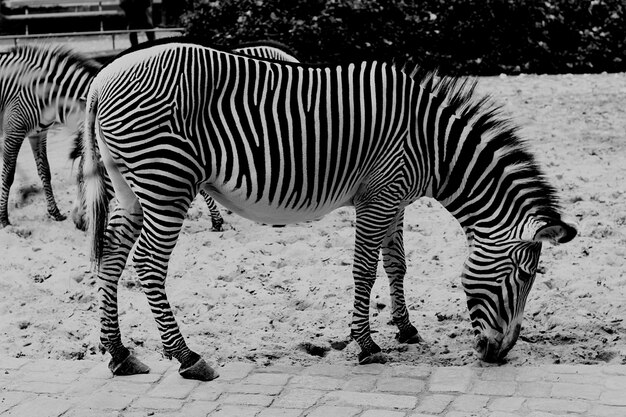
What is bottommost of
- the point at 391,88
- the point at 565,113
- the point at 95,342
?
the point at 95,342

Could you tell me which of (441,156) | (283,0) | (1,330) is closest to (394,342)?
(441,156)

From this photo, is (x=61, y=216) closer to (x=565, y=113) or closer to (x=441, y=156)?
(x=441, y=156)

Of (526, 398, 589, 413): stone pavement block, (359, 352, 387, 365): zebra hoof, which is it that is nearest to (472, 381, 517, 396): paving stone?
(526, 398, 589, 413): stone pavement block

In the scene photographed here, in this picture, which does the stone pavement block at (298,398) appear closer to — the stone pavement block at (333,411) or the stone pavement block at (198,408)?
the stone pavement block at (333,411)

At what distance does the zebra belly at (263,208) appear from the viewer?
532 cm

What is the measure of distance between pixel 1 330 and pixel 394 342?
2.69m

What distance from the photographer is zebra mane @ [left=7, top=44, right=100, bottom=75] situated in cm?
871

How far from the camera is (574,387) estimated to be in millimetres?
4684

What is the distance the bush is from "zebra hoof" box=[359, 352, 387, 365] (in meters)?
9.04

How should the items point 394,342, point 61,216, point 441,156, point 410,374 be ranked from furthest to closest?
point 61,216
point 394,342
point 441,156
point 410,374

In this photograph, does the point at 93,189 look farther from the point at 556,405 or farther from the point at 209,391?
the point at 556,405

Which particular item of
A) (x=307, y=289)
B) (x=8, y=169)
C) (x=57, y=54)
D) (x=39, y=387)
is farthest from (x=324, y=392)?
(x=57, y=54)

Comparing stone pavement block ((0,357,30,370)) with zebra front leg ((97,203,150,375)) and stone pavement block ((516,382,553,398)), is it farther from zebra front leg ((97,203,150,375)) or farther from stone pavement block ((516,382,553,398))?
stone pavement block ((516,382,553,398))

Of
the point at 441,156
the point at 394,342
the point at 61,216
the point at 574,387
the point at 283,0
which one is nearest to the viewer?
the point at 574,387
